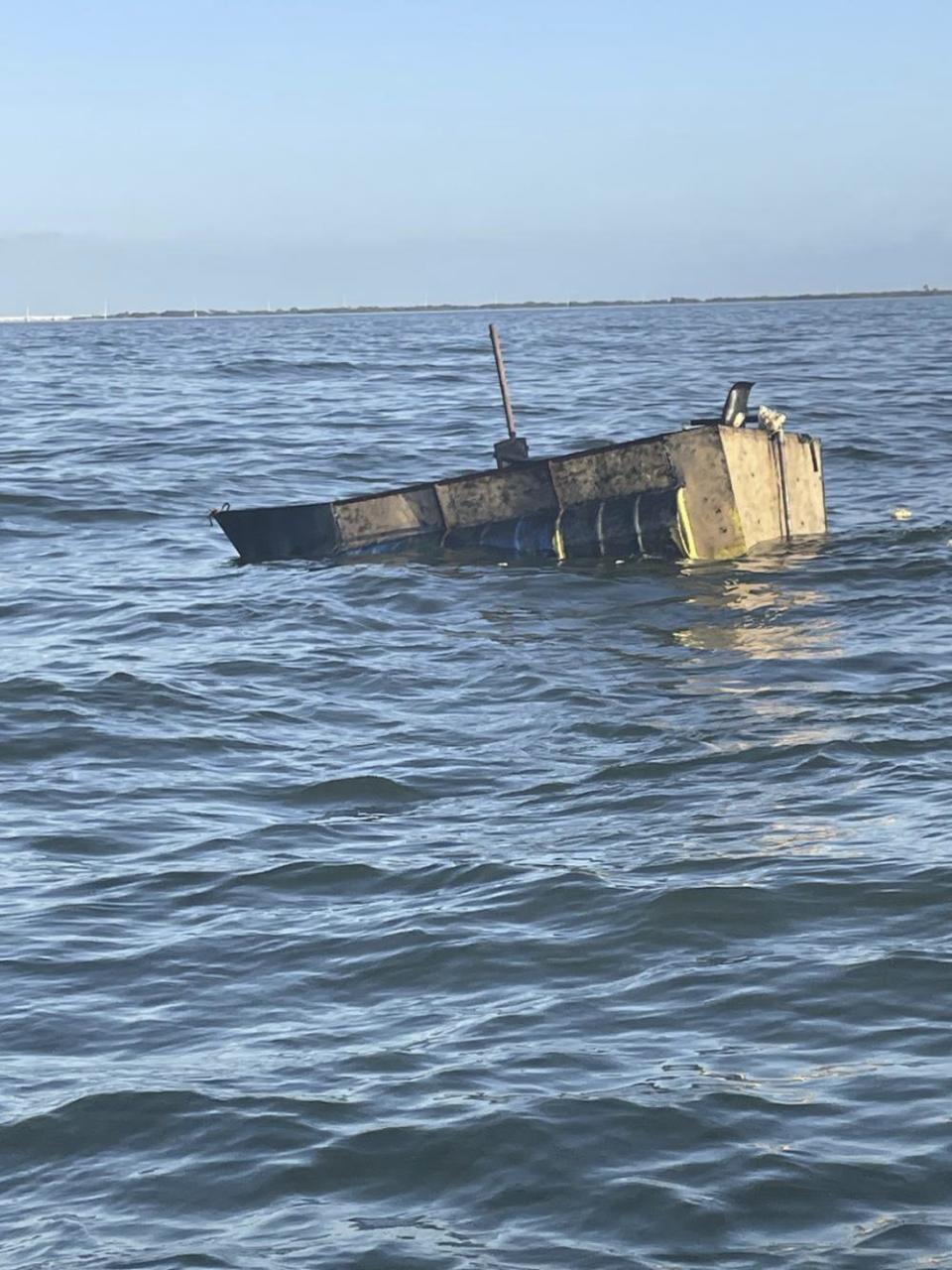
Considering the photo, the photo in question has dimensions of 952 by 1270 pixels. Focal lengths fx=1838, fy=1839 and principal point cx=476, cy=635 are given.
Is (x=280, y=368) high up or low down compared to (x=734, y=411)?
up

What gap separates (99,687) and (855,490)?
54.4ft

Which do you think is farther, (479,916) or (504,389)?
(504,389)

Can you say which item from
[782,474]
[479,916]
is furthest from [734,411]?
[479,916]

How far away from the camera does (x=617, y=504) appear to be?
22.4 metres

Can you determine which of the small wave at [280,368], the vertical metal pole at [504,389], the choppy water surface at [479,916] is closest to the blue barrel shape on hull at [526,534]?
the choppy water surface at [479,916]

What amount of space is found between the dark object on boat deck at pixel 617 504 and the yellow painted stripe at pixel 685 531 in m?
0.01

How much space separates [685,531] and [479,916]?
12480 mm

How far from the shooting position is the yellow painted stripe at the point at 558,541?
896 inches

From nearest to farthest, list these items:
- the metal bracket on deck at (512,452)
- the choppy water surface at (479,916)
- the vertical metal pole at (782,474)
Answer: the choppy water surface at (479,916), the vertical metal pole at (782,474), the metal bracket on deck at (512,452)

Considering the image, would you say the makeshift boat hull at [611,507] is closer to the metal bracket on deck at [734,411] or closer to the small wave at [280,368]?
the metal bracket on deck at [734,411]

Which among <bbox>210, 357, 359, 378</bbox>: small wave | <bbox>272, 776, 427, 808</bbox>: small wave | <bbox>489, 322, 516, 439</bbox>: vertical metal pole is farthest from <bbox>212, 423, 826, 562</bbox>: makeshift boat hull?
<bbox>210, 357, 359, 378</bbox>: small wave

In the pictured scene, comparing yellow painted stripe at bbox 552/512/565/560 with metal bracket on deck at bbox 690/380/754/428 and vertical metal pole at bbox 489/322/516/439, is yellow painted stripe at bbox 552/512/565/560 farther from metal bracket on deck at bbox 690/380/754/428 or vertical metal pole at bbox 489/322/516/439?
metal bracket on deck at bbox 690/380/754/428

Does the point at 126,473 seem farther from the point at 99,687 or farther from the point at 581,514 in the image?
the point at 99,687

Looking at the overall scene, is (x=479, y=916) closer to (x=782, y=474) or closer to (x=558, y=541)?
(x=558, y=541)
